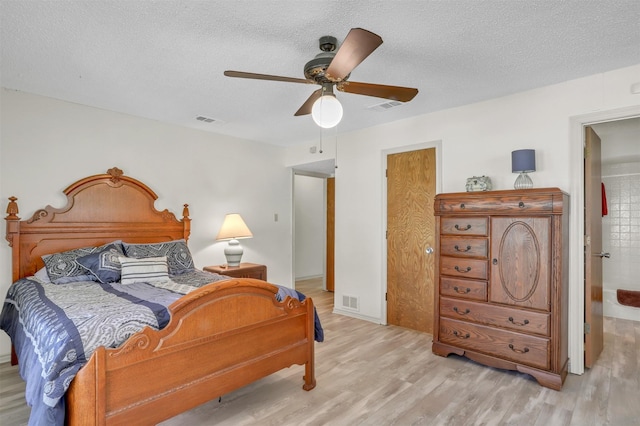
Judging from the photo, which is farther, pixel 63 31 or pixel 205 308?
pixel 63 31

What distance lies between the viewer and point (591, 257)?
3.01 metres

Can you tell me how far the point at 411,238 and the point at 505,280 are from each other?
4.28ft

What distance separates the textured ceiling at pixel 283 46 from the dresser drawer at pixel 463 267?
1.59 m

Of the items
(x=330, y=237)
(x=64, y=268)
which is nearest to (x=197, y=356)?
(x=64, y=268)

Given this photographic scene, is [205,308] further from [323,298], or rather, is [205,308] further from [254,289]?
[323,298]

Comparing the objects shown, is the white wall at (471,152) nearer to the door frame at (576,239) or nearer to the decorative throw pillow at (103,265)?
the door frame at (576,239)

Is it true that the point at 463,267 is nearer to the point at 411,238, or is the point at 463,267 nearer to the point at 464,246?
the point at 464,246

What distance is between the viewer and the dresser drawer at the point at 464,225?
9.89 ft

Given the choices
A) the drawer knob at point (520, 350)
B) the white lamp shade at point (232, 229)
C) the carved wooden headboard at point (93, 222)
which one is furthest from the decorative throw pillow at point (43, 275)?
the drawer knob at point (520, 350)

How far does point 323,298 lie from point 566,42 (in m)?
4.53

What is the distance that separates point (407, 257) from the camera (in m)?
4.10

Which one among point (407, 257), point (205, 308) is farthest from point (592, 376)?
point (205, 308)

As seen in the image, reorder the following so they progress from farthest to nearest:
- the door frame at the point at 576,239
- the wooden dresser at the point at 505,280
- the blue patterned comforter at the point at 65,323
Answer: the door frame at the point at 576,239, the wooden dresser at the point at 505,280, the blue patterned comforter at the point at 65,323

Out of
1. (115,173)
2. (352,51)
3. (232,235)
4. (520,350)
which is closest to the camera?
(352,51)
